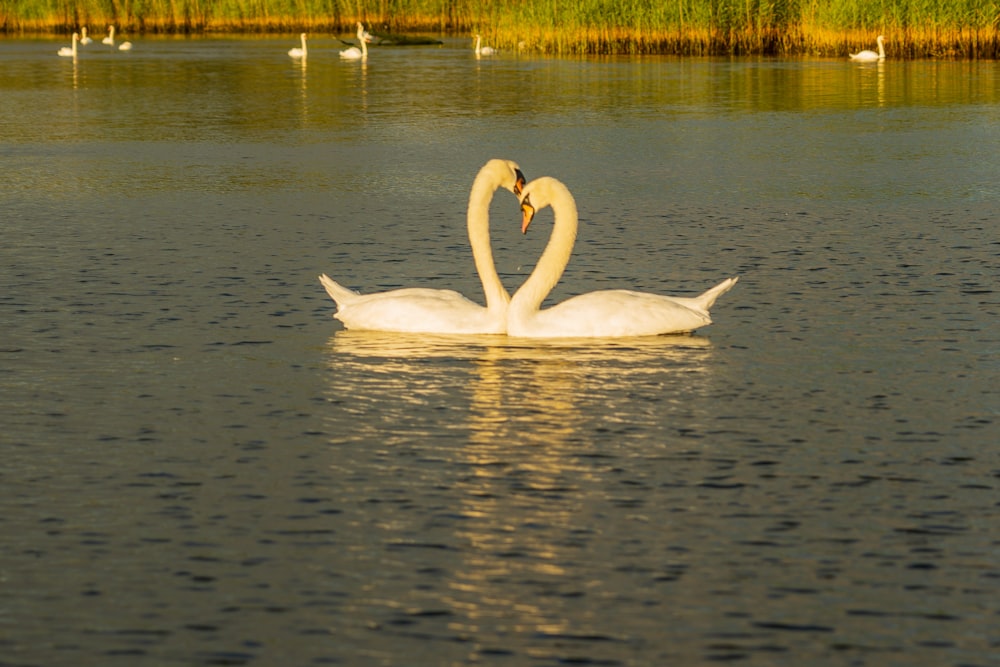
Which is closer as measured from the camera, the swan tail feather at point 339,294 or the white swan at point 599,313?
the white swan at point 599,313

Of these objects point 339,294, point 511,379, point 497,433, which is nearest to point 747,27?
point 339,294

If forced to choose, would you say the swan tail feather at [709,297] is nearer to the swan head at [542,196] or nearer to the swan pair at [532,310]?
the swan pair at [532,310]

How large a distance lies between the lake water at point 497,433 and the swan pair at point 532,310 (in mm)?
141

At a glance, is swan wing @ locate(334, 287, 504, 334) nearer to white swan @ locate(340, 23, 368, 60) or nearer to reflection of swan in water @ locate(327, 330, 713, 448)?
reflection of swan in water @ locate(327, 330, 713, 448)

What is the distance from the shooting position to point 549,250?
12.7m

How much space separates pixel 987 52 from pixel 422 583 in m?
39.5

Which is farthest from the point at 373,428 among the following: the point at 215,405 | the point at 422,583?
the point at 422,583

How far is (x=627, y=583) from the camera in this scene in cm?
707

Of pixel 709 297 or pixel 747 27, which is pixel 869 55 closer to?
pixel 747 27

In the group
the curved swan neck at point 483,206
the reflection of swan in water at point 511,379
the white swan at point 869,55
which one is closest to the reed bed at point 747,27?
the white swan at point 869,55

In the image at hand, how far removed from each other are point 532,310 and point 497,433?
9.11ft

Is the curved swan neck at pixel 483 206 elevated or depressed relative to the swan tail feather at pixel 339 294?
elevated

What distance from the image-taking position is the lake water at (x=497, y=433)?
6.68 metres

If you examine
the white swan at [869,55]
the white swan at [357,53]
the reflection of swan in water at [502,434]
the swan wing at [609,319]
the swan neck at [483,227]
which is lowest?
the reflection of swan in water at [502,434]
